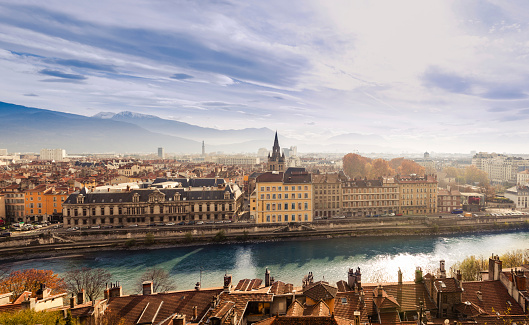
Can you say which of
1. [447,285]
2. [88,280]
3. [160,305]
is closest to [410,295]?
[447,285]

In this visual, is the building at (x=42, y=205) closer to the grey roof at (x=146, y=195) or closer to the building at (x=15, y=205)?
the building at (x=15, y=205)

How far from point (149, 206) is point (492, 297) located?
1467 inches

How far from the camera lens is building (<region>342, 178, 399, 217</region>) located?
1911 inches

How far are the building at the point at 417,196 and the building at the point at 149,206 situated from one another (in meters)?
24.6

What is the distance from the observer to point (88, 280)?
80.6 ft

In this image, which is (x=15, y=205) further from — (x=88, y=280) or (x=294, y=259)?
(x=294, y=259)

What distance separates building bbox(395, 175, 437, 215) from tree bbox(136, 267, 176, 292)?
3599 cm

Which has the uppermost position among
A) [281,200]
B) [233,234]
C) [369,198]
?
[281,200]

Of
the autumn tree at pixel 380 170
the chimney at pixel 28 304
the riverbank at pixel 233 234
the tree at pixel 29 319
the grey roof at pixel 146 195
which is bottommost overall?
the riverbank at pixel 233 234

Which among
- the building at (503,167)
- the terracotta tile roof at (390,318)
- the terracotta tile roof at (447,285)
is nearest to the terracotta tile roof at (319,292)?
the terracotta tile roof at (390,318)

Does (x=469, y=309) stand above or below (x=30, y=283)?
above

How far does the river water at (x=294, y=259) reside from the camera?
1068 inches

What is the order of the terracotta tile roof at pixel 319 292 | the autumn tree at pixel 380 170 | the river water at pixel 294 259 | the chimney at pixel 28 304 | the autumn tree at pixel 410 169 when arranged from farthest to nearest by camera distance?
the autumn tree at pixel 410 169 < the autumn tree at pixel 380 170 < the river water at pixel 294 259 < the terracotta tile roof at pixel 319 292 < the chimney at pixel 28 304

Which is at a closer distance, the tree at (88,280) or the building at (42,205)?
the tree at (88,280)
